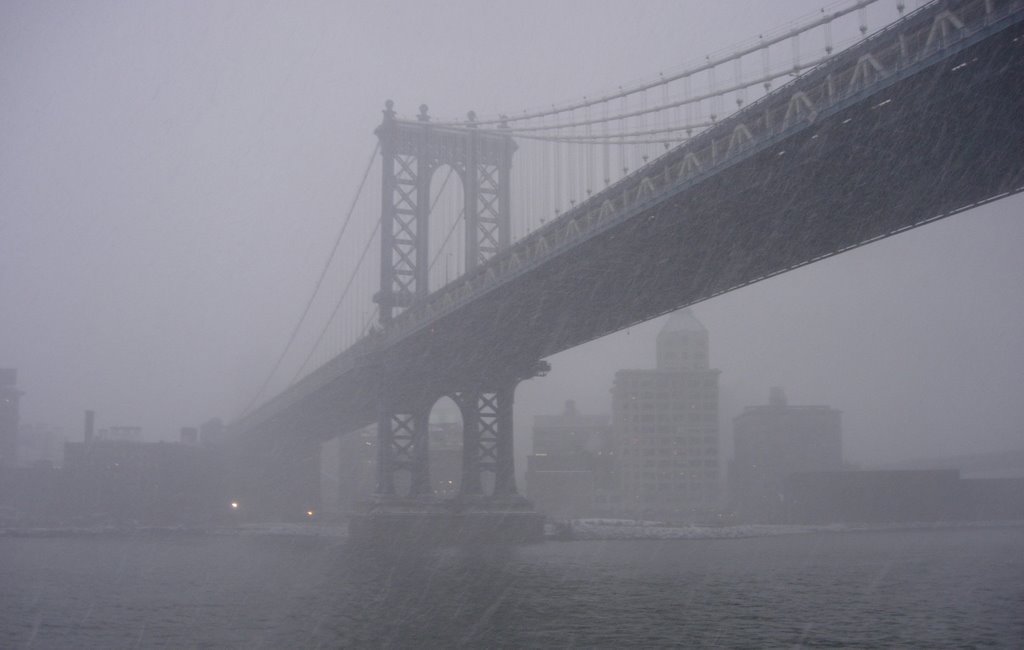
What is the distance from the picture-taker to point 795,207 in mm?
33188

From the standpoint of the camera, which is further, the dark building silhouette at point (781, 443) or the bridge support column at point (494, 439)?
the dark building silhouette at point (781, 443)

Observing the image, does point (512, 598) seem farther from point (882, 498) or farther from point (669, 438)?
point (669, 438)

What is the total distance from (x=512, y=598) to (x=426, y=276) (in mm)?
32723

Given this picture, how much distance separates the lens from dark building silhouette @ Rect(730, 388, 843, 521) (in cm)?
12569

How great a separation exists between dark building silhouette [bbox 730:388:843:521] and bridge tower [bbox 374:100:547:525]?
62.8m

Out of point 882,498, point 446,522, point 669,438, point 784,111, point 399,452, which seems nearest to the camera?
point 784,111

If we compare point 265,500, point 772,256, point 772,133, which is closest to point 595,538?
point 772,256

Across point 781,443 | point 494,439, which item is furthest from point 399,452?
point 781,443

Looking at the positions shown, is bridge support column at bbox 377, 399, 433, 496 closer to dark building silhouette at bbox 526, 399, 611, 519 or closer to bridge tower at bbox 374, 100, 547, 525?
bridge tower at bbox 374, 100, 547, 525

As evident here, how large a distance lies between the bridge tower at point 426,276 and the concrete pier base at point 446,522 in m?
0.33

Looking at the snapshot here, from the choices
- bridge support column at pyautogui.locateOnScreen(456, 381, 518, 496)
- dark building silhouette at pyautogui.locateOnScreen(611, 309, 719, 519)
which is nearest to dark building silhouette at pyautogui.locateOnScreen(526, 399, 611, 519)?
dark building silhouette at pyautogui.locateOnScreen(611, 309, 719, 519)

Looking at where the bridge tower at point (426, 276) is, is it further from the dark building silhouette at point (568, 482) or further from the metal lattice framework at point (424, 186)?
the dark building silhouette at point (568, 482)

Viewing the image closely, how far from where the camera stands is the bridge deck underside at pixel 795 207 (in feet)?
83.9

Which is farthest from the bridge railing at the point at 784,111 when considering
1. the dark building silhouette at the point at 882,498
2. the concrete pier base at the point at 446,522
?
the dark building silhouette at the point at 882,498
